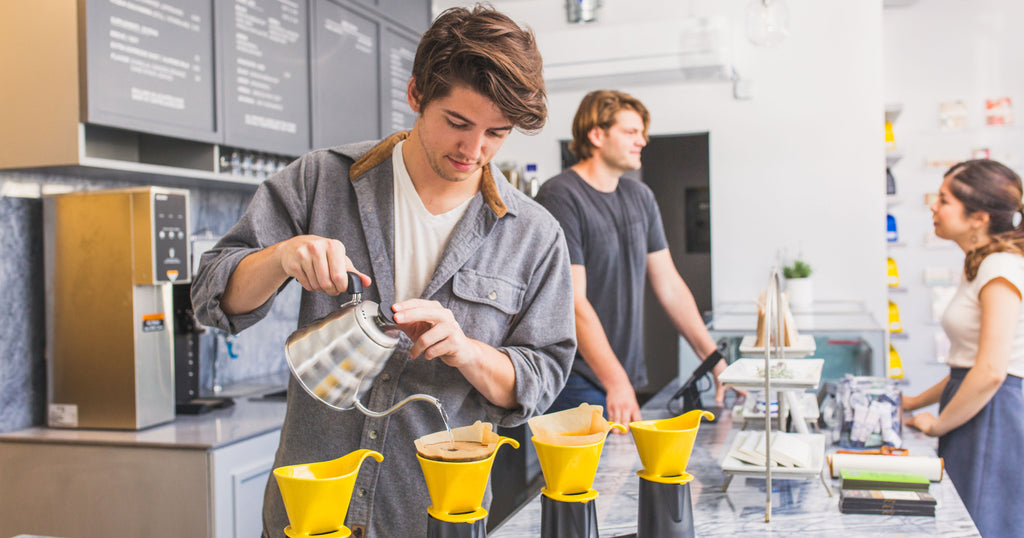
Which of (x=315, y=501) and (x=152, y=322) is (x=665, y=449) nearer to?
(x=315, y=501)

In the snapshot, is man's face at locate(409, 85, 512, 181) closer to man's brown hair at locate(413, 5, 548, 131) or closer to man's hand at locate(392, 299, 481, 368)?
man's brown hair at locate(413, 5, 548, 131)

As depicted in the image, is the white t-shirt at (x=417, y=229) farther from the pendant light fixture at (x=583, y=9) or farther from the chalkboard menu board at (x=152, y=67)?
the pendant light fixture at (x=583, y=9)

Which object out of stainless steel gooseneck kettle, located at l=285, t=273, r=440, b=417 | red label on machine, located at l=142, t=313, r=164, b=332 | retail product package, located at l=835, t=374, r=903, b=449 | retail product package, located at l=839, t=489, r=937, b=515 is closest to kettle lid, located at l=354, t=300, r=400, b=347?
stainless steel gooseneck kettle, located at l=285, t=273, r=440, b=417

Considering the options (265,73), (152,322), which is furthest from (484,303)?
(265,73)

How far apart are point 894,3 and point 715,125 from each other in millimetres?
1702

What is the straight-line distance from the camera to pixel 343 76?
3.36 m

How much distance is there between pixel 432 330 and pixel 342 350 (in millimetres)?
145

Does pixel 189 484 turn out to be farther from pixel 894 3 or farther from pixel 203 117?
pixel 894 3

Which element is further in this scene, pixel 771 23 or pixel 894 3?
pixel 894 3

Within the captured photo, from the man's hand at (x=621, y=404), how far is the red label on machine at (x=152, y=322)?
1.39 metres

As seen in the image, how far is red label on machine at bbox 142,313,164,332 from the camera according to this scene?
2.39 m

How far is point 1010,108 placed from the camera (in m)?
5.26

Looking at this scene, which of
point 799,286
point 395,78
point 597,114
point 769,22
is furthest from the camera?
point 799,286

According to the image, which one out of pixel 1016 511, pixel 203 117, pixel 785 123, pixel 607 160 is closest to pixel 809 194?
pixel 785 123
